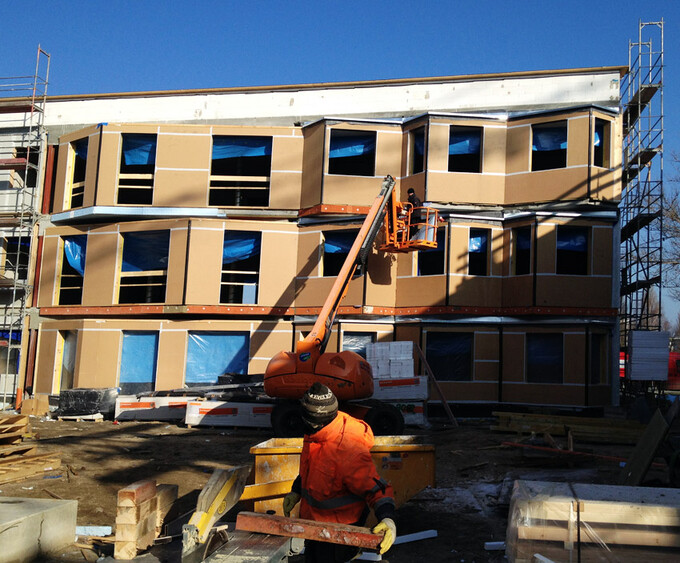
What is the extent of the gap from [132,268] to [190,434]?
8.47 m

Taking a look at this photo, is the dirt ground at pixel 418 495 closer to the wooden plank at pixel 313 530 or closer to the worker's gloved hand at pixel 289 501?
the worker's gloved hand at pixel 289 501

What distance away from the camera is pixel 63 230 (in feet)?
77.3

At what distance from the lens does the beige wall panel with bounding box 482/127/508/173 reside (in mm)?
20734

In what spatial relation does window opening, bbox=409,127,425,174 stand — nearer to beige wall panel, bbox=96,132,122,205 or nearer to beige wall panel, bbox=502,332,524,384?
beige wall panel, bbox=502,332,524,384

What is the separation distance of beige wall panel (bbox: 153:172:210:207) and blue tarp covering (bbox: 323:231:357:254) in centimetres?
445

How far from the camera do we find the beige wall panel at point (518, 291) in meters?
19.9

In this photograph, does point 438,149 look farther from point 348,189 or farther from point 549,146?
point 549,146

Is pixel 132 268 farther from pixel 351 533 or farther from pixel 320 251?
pixel 351 533

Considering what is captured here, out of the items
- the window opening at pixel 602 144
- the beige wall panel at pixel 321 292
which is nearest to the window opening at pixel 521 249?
the window opening at pixel 602 144

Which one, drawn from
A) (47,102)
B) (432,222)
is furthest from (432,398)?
(47,102)

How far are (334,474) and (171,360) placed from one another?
17.7 metres

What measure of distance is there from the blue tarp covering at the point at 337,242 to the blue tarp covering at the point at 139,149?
6.91 metres

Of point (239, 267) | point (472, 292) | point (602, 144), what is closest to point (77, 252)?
point (239, 267)

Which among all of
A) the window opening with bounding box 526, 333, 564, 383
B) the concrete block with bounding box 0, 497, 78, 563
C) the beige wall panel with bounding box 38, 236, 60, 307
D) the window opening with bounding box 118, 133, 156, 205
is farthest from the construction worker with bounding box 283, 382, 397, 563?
the beige wall panel with bounding box 38, 236, 60, 307
